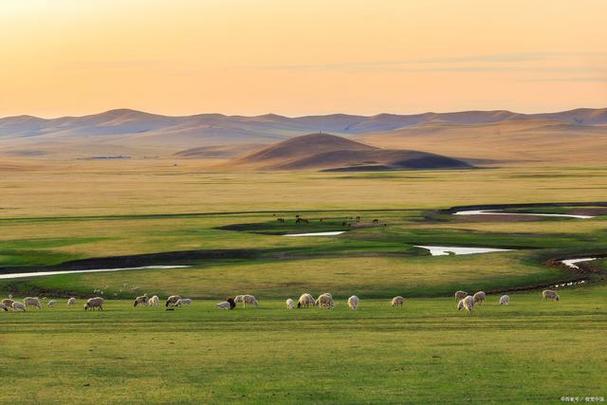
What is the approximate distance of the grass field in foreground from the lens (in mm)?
21172

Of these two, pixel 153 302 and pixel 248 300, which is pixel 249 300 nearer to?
pixel 248 300

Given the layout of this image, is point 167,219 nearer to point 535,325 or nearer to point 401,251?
point 401,251

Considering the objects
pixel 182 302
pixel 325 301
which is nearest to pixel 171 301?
pixel 182 302

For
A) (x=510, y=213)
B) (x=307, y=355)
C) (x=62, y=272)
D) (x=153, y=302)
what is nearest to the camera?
(x=307, y=355)

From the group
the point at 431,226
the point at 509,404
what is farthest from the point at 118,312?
the point at 431,226

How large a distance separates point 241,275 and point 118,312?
1262 cm

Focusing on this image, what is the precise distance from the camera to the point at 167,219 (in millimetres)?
81312

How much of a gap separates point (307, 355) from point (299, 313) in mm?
9284

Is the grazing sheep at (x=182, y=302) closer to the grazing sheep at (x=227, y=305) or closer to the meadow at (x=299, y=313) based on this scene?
the meadow at (x=299, y=313)

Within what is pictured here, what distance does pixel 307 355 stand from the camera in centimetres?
2562

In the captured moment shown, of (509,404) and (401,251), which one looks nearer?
(509,404)

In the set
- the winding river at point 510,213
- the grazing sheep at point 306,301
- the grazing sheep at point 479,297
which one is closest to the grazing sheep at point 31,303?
the grazing sheep at point 306,301

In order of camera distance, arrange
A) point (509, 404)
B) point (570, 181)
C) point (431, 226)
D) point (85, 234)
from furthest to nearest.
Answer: point (570, 181) → point (431, 226) → point (85, 234) → point (509, 404)

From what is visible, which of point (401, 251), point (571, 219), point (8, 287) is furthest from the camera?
point (571, 219)
